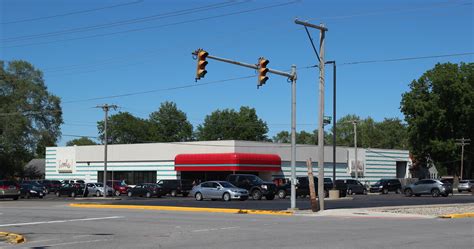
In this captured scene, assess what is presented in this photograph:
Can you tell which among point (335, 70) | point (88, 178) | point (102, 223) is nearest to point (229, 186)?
point (335, 70)

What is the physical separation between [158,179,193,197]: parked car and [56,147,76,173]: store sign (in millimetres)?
25440

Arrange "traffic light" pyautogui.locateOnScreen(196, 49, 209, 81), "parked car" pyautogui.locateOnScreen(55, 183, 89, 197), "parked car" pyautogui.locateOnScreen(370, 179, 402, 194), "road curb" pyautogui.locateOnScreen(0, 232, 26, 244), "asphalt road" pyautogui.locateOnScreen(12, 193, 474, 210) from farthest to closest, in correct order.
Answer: "parked car" pyautogui.locateOnScreen(370, 179, 402, 194), "parked car" pyautogui.locateOnScreen(55, 183, 89, 197), "asphalt road" pyautogui.locateOnScreen(12, 193, 474, 210), "traffic light" pyautogui.locateOnScreen(196, 49, 209, 81), "road curb" pyautogui.locateOnScreen(0, 232, 26, 244)

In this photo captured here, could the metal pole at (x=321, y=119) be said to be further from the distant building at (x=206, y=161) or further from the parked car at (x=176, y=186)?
the distant building at (x=206, y=161)

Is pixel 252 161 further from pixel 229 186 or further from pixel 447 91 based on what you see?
pixel 447 91

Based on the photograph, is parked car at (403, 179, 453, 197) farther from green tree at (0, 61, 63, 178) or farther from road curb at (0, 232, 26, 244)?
green tree at (0, 61, 63, 178)

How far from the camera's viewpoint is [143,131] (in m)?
130

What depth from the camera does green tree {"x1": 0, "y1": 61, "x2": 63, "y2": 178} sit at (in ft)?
266

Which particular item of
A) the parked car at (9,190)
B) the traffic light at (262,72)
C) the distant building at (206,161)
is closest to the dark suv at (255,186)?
the distant building at (206,161)

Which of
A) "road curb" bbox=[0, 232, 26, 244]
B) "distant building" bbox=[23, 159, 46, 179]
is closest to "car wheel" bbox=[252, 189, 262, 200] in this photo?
"road curb" bbox=[0, 232, 26, 244]

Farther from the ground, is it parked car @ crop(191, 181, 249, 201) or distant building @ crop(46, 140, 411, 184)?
distant building @ crop(46, 140, 411, 184)

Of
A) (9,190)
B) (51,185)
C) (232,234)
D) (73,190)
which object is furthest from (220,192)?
(51,185)

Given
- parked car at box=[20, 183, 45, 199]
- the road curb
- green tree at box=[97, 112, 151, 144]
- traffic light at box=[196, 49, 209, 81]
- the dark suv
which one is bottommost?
parked car at box=[20, 183, 45, 199]

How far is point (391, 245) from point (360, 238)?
1.71 metres

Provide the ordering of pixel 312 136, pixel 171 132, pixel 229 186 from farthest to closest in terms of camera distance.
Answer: pixel 312 136 < pixel 171 132 < pixel 229 186
